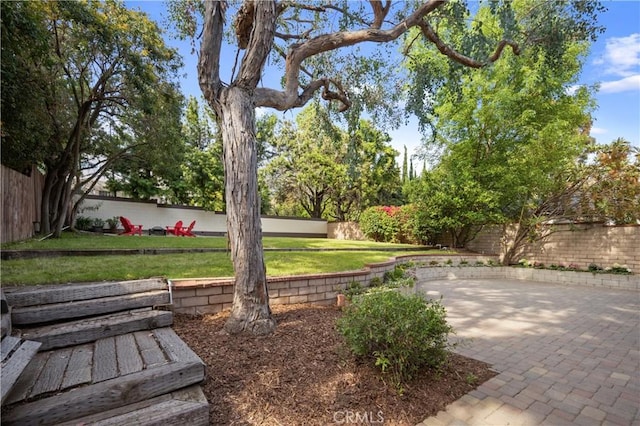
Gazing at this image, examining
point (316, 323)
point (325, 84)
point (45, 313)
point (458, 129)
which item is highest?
point (458, 129)

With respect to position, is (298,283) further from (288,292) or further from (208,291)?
(208,291)

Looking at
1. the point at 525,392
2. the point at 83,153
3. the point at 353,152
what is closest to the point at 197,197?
the point at 83,153

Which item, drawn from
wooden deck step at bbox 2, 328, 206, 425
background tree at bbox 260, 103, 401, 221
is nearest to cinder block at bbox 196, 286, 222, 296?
wooden deck step at bbox 2, 328, 206, 425

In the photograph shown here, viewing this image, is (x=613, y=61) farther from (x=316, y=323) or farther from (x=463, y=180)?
(x=316, y=323)

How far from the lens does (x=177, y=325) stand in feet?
9.96

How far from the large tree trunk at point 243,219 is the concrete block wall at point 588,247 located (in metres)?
10.5

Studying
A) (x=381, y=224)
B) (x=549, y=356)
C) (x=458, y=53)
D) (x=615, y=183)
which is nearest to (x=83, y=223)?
(x=381, y=224)

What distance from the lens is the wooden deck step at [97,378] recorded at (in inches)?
63.2

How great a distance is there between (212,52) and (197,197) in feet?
44.2

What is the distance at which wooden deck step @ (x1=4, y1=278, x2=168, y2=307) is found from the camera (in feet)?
8.50

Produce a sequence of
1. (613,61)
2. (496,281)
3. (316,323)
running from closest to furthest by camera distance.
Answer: (316,323), (613,61), (496,281)

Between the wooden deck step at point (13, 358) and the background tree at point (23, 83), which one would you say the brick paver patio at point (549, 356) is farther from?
the background tree at point (23, 83)

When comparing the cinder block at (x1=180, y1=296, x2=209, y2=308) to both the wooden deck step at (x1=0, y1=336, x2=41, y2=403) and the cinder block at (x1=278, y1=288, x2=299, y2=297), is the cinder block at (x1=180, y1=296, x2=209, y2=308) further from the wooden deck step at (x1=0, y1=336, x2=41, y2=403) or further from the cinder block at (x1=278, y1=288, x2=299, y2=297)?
the wooden deck step at (x1=0, y1=336, x2=41, y2=403)

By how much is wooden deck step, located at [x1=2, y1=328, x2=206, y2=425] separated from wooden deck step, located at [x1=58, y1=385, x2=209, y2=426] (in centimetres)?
5
